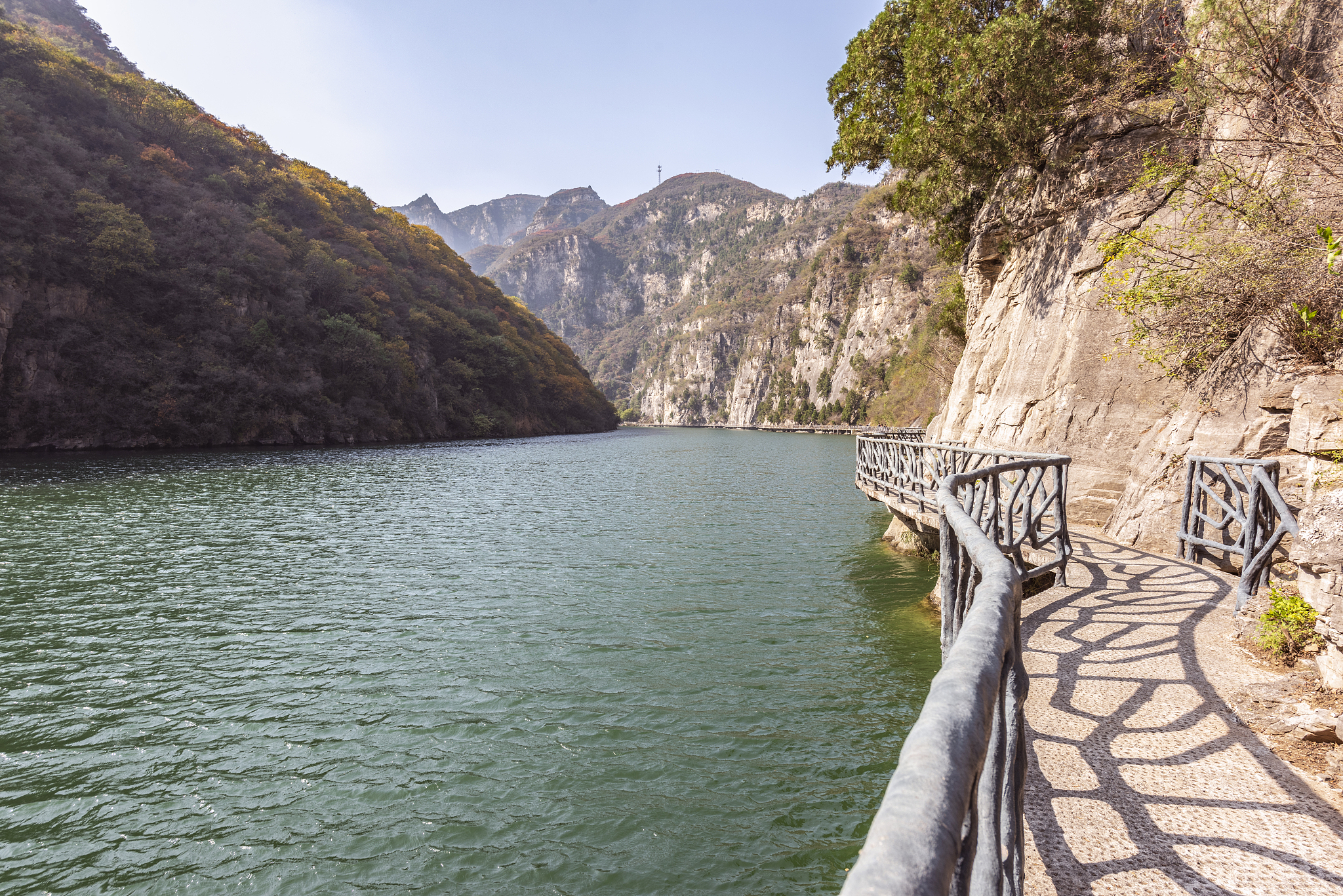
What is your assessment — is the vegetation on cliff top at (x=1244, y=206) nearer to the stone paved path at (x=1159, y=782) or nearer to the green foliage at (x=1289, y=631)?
the green foliage at (x=1289, y=631)

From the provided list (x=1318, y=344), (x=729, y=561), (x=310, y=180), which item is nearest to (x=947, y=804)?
(x=1318, y=344)

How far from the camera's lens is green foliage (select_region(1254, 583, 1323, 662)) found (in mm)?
4742

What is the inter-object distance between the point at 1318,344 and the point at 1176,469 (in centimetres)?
233

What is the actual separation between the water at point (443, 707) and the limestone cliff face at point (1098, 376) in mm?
4117

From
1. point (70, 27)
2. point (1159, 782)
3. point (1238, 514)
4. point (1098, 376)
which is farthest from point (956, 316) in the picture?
point (70, 27)

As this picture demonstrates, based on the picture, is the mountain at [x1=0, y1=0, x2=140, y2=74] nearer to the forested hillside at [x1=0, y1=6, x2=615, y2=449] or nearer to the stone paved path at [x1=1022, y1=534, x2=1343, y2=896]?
the forested hillside at [x1=0, y1=6, x2=615, y2=449]

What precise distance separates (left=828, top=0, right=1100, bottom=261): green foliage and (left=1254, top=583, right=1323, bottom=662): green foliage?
13599 mm

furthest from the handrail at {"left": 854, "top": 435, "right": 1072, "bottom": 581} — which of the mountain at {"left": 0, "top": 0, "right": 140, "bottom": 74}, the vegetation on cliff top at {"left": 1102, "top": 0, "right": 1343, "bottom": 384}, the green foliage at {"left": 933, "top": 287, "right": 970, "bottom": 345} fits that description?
the mountain at {"left": 0, "top": 0, "right": 140, "bottom": 74}

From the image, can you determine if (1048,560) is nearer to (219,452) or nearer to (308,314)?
(219,452)

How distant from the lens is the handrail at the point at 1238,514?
632cm

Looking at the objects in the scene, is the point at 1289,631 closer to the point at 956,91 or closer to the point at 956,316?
the point at 956,91

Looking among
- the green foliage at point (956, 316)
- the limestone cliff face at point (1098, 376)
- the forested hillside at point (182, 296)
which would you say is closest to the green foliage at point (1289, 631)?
the limestone cliff face at point (1098, 376)

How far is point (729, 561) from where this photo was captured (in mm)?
15469

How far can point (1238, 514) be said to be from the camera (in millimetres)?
7660
